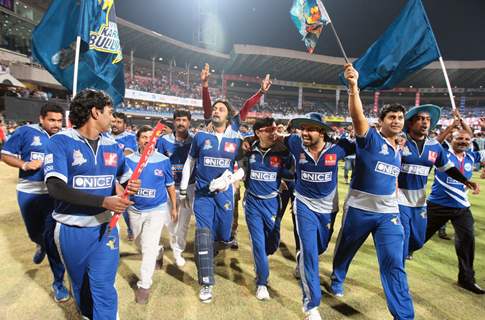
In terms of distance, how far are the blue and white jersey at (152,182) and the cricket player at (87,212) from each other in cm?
141

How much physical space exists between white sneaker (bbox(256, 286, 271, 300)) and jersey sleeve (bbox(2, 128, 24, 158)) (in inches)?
145

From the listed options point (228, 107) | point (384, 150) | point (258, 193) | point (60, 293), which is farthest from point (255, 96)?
point (60, 293)

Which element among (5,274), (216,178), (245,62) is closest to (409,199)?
(216,178)

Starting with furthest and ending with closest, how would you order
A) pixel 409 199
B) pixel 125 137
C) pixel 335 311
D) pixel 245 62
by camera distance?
pixel 245 62 → pixel 125 137 → pixel 409 199 → pixel 335 311

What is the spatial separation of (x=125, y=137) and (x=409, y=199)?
5.07 metres

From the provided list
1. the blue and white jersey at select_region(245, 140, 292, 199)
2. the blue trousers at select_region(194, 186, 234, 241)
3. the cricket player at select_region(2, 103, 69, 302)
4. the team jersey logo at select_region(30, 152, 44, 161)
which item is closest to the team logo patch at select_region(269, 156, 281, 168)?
the blue and white jersey at select_region(245, 140, 292, 199)

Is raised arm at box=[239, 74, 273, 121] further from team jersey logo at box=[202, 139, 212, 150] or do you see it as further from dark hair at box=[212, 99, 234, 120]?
team jersey logo at box=[202, 139, 212, 150]

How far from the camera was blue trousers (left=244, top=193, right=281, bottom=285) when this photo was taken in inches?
145

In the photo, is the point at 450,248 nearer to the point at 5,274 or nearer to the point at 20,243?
the point at 5,274

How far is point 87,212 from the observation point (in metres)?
2.26

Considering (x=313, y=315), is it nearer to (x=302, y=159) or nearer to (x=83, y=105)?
(x=302, y=159)

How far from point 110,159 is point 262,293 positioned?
2.42m

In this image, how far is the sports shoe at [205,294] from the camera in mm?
3498

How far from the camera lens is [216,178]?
4055 millimetres
